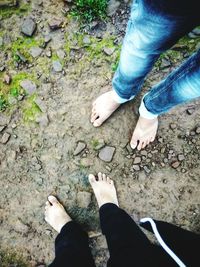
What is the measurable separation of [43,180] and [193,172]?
1.02 meters

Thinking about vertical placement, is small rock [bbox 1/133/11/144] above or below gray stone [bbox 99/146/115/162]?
above

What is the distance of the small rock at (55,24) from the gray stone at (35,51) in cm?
19

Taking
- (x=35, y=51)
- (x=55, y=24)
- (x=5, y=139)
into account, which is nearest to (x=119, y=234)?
(x=5, y=139)

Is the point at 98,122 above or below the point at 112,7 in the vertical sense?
below

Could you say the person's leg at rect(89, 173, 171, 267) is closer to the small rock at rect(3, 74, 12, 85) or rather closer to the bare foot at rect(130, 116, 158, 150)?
the bare foot at rect(130, 116, 158, 150)

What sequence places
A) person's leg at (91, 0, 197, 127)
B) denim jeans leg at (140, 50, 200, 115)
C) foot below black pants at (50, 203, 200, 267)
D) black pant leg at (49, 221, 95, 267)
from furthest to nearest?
black pant leg at (49, 221, 95, 267), denim jeans leg at (140, 50, 200, 115), foot below black pants at (50, 203, 200, 267), person's leg at (91, 0, 197, 127)

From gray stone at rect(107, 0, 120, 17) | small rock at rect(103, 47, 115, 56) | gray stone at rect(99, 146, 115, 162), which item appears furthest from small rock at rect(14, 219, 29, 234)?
gray stone at rect(107, 0, 120, 17)

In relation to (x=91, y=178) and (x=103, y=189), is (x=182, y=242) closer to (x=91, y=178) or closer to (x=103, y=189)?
(x=103, y=189)

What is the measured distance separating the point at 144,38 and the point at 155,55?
0.54 feet

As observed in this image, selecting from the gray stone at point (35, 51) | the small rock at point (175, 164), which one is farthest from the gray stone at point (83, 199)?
the gray stone at point (35, 51)

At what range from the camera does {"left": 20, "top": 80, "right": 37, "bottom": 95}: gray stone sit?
7.22ft

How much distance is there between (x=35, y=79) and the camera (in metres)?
2.23

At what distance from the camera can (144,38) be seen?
4.29 feet

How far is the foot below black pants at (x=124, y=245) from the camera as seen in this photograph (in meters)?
1.26
